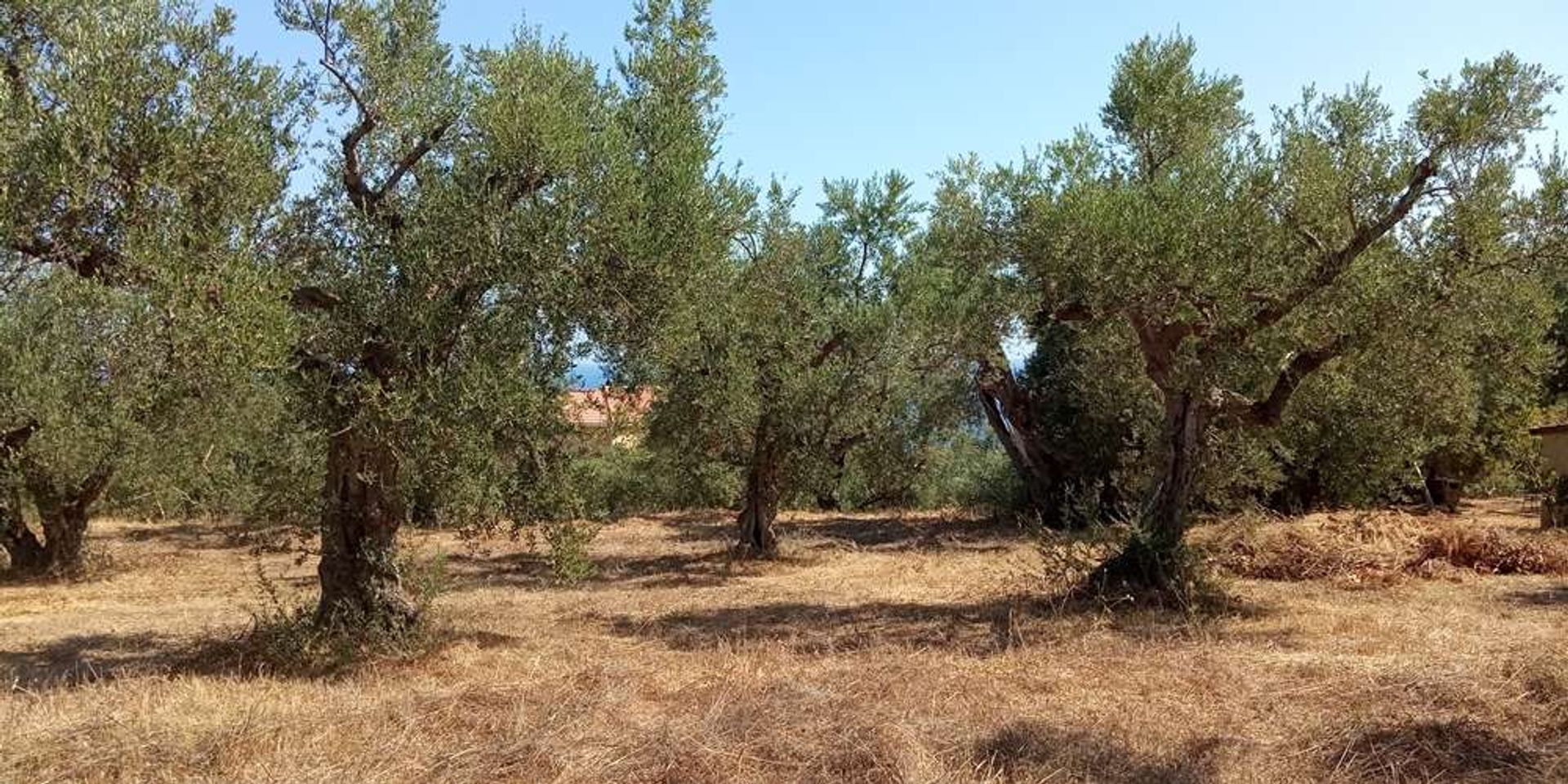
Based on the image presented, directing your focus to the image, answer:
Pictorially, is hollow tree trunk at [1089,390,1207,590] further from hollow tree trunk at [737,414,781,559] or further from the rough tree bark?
the rough tree bark

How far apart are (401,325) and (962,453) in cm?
2548

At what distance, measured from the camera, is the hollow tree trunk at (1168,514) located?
42.8 feet

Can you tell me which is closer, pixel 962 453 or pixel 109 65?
pixel 109 65

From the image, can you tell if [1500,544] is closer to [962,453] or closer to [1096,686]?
[1096,686]

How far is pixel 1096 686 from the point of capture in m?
8.72

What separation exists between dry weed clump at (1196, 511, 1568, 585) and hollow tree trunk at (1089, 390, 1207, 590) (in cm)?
194

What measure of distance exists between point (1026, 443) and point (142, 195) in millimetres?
21505

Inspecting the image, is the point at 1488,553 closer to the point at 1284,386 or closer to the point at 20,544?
the point at 1284,386

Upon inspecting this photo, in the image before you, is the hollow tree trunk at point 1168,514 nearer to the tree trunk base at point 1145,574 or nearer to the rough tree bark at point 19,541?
the tree trunk base at point 1145,574

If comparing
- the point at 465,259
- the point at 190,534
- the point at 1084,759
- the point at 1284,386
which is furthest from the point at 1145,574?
the point at 190,534

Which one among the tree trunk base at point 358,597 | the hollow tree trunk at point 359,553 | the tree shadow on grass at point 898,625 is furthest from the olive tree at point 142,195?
the tree shadow on grass at point 898,625

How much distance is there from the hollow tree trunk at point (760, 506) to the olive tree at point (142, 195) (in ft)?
39.3

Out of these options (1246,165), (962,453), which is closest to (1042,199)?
(1246,165)

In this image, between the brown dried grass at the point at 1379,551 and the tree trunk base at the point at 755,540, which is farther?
the tree trunk base at the point at 755,540
